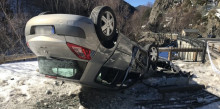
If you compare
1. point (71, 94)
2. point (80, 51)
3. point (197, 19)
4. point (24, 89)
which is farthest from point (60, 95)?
point (197, 19)

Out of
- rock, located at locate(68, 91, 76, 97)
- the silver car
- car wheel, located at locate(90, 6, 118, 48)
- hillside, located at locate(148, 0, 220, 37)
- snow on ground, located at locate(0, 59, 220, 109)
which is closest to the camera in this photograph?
the silver car

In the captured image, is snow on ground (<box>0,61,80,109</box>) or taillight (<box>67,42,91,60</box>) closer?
taillight (<box>67,42,91,60</box>)

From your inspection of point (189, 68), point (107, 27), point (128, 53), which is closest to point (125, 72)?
point (128, 53)

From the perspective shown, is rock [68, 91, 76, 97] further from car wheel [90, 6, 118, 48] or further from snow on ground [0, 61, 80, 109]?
car wheel [90, 6, 118, 48]

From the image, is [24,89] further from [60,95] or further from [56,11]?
[56,11]

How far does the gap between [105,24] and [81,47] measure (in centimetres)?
70

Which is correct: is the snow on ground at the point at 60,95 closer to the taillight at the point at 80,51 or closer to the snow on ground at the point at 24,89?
the snow on ground at the point at 24,89

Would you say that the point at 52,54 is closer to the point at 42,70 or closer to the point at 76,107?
the point at 42,70

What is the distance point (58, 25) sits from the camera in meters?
2.67

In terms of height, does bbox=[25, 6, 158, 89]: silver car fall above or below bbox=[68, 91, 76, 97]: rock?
above

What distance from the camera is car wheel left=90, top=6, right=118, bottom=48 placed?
292cm

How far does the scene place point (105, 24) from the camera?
3.15 metres

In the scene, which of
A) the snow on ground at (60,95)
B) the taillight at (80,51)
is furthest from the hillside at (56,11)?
the taillight at (80,51)

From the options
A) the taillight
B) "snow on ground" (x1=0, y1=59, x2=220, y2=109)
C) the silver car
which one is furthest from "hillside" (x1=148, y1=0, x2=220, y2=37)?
the taillight
